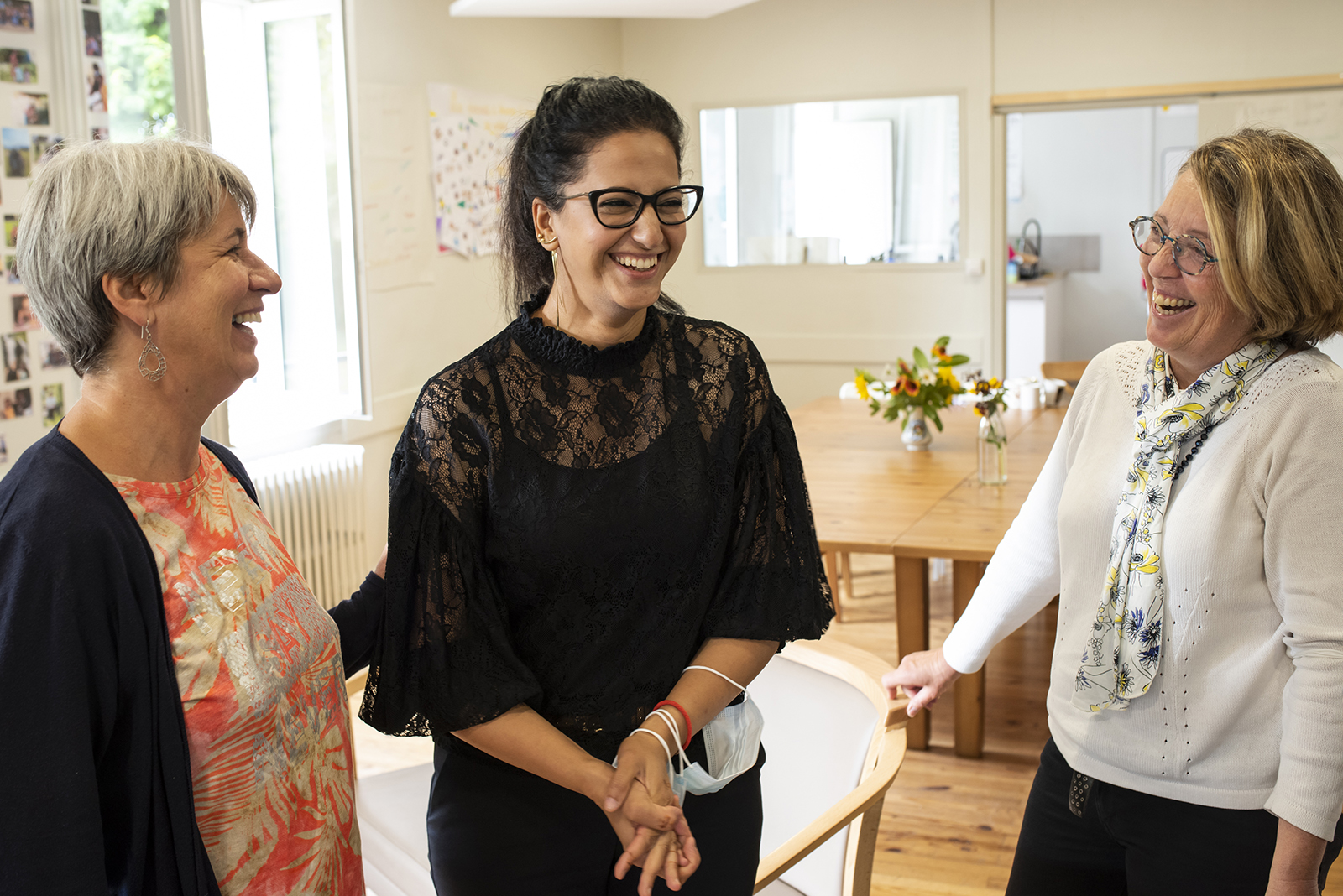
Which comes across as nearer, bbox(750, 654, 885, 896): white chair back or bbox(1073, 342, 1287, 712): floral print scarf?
bbox(1073, 342, 1287, 712): floral print scarf

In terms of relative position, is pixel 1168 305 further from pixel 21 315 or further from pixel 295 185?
pixel 295 185

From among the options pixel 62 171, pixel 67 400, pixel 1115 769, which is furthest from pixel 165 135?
pixel 67 400

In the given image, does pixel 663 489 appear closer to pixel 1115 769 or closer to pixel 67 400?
pixel 1115 769

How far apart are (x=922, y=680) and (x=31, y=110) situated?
275cm

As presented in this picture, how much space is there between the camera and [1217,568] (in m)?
1.32

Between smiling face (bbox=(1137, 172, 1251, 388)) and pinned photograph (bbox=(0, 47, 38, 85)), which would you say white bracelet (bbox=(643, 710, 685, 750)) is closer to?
smiling face (bbox=(1137, 172, 1251, 388))

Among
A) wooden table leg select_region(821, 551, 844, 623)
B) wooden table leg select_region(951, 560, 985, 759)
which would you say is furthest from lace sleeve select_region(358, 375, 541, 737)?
wooden table leg select_region(821, 551, 844, 623)

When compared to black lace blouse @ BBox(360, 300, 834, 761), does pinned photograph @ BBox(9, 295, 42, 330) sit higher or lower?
higher

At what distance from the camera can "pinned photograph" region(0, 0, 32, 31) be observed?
9.62 feet

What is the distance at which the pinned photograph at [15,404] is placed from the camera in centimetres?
302

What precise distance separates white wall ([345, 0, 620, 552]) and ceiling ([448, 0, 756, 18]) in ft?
0.78

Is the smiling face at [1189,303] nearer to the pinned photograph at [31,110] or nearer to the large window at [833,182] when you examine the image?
the pinned photograph at [31,110]

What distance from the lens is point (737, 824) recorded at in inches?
53.2

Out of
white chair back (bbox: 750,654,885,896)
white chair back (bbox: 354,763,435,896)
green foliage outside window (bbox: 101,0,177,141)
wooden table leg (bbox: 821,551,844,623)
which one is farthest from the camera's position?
wooden table leg (bbox: 821,551,844,623)
